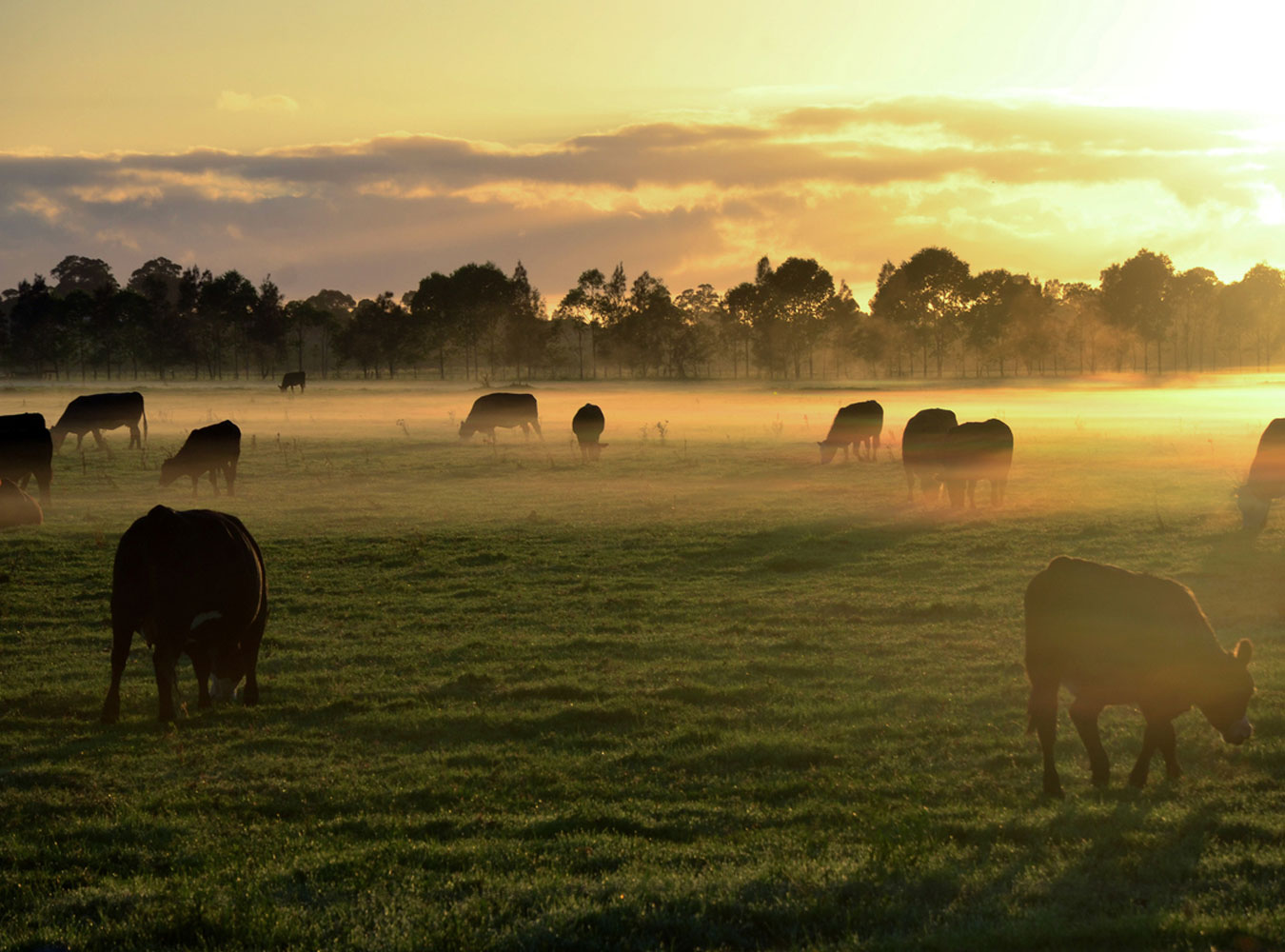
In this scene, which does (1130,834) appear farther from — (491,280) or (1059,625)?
(491,280)

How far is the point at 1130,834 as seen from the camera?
8.27 m

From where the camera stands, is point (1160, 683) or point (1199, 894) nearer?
point (1199, 894)

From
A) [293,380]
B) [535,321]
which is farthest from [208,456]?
[535,321]

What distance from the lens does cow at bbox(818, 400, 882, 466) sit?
3803 centimetres

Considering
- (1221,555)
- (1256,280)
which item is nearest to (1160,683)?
(1221,555)

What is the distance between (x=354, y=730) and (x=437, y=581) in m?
7.69

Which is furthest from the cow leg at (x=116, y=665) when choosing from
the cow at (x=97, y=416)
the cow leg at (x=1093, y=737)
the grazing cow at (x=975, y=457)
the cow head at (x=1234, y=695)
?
the cow at (x=97, y=416)

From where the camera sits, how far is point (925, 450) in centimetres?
2822

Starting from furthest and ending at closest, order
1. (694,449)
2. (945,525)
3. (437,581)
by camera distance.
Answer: (694,449)
(945,525)
(437,581)

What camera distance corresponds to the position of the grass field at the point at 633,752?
7051mm

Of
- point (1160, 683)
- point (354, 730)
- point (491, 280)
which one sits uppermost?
point (491, 280)

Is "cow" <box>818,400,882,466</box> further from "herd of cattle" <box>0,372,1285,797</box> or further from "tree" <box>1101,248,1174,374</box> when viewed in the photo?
"tree" <box>1101,248,1174,374</box>

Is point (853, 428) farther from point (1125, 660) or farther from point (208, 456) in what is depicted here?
point (1125, 660)

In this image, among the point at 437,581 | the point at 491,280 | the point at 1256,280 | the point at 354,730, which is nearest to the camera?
the point at 354,730
